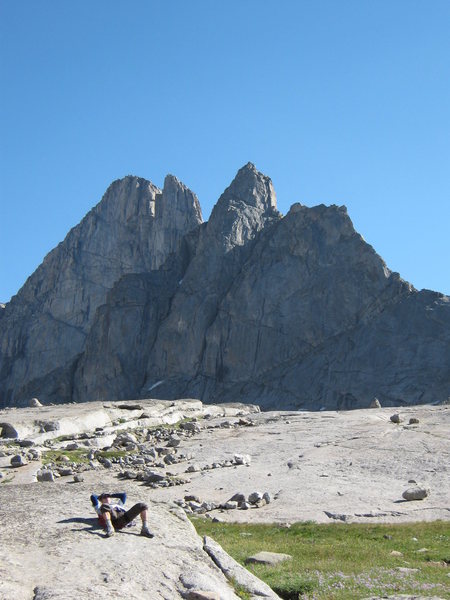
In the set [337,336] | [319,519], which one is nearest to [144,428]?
[319,519]

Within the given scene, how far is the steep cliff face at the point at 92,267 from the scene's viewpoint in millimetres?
186500

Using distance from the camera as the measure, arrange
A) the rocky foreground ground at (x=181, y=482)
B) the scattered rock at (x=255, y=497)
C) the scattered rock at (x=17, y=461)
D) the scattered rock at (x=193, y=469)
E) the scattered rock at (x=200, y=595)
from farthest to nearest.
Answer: the scattered rock at (x=193, y=469)
the scattered rock at (x=17, y=461)
the scattered rock at (x=255, y=497)
the rocky foreground ground at (x=181, y=482)
the scattered rock at (x=200, y=595)

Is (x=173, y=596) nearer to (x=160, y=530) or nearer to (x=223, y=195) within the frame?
(x=160, y=530)

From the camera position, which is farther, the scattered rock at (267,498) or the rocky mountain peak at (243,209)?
the rocky mountain peak at (243,209)

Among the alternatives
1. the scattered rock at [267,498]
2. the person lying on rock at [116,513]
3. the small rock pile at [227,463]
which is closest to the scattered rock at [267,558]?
the person lying on rock at [116,513]

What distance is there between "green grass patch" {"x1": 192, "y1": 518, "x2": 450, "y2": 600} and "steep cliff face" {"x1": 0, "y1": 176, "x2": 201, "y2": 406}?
532 ft

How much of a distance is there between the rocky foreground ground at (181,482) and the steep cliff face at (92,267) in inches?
4847

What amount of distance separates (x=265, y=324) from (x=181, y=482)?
351ft

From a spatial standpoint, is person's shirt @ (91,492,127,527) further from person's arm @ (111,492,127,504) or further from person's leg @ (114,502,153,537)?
person's leg @ (114,502,153,537)

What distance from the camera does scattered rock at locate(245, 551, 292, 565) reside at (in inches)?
692

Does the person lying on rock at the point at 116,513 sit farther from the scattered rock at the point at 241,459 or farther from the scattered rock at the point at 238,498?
the scattered rock at the point at 241,459

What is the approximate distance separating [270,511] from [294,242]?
121 m

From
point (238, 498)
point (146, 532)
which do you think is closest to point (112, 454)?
point (238, 498)

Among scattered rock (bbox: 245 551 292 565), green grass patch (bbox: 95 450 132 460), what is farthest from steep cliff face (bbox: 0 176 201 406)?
scattered rock (bbox: 245 551 292 565)
